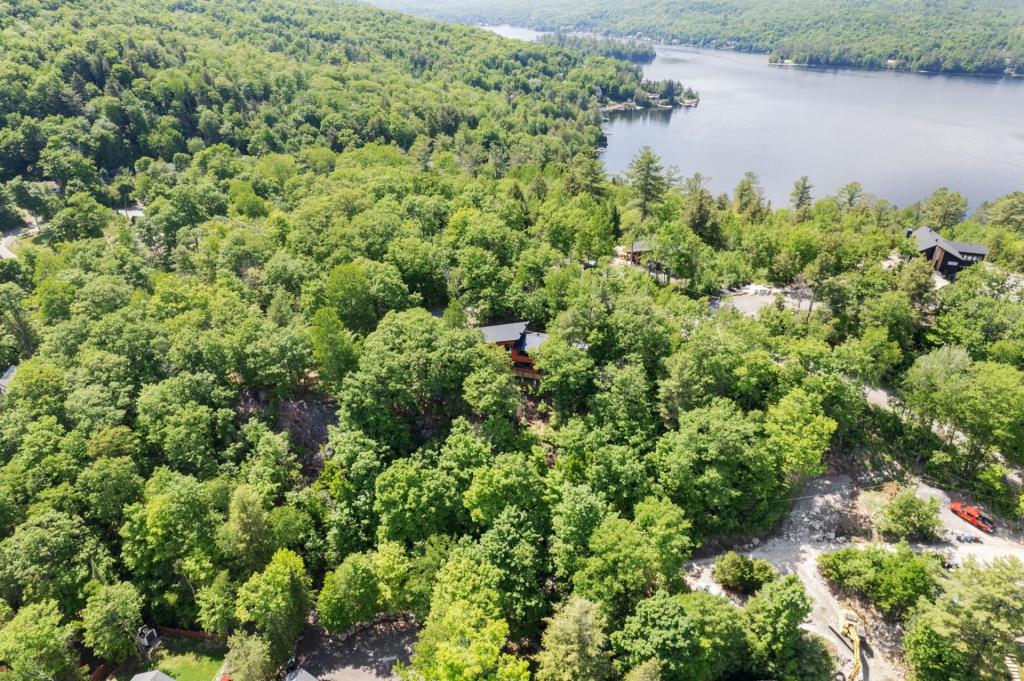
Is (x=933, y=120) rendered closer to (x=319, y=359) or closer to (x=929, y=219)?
(x=929, y=219)

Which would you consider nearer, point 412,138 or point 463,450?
point 463,450

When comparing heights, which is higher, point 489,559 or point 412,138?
point 412,138

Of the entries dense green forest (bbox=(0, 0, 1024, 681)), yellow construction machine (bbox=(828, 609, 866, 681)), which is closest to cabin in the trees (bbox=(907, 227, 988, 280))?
dense green forest (bbox=(0, 0, 1024, 681))

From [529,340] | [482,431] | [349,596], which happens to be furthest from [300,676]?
[529,340]

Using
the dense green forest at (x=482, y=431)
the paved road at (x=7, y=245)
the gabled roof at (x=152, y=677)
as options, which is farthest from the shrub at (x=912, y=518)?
the paved road at (x=7, y=245)

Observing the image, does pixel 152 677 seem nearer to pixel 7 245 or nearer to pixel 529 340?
pixel 529 340

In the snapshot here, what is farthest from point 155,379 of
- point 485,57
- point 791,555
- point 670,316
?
point 485,57

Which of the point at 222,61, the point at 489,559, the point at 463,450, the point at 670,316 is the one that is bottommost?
the point at 489,559

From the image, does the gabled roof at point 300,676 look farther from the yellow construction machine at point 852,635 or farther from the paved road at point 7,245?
the paved road at point 7,245
